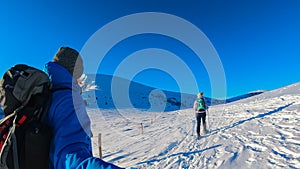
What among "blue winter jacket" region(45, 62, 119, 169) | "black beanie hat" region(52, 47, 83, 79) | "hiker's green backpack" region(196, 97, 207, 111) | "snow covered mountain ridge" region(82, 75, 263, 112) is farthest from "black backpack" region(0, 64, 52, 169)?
"snow covered mountain ridge" region(82, 75, 263, 112)

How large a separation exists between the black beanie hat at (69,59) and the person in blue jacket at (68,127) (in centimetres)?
10

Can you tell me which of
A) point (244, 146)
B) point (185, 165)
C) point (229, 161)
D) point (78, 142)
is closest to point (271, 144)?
point (244, 146)

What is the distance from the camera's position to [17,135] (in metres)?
1.04

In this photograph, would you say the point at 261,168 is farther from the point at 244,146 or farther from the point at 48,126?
the point at 48,126

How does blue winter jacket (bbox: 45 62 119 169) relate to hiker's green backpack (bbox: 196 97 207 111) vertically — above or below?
below

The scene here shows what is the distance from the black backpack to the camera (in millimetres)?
1006

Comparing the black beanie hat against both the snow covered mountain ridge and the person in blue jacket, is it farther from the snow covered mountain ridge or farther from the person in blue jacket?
the snow covered mountain ridge

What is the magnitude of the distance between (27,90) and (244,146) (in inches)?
280

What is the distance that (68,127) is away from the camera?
3.37 ft

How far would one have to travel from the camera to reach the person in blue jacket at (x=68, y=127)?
2.95 ft

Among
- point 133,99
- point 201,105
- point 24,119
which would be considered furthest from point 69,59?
point 133,99

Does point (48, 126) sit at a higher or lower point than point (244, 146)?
higher

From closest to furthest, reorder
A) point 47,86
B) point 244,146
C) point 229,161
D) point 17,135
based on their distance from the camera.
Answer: point 17,135 → point 47,86 → point 229,161 → point 244,146

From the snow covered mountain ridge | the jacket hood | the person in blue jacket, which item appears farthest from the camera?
the snow covered mountain ridge
